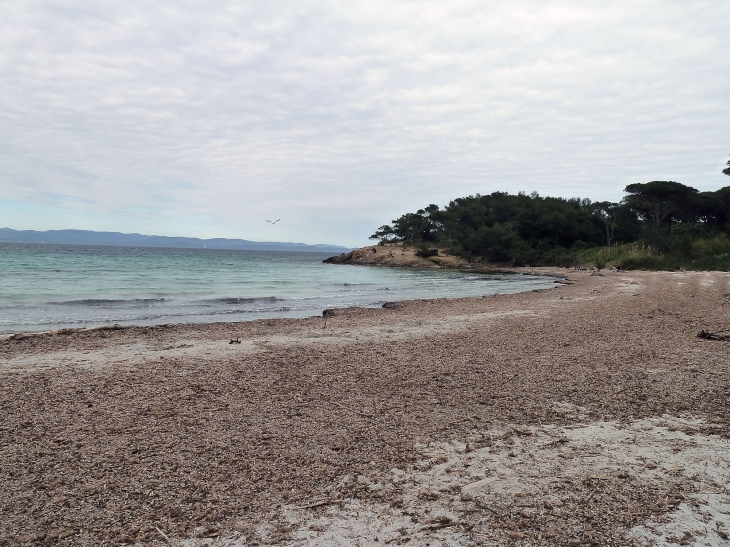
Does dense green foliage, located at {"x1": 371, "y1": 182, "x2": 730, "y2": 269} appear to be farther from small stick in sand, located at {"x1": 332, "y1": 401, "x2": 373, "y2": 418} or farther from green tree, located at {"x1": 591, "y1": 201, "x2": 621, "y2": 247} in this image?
small stick in sand, located at {"x1": 332, "y1": 401, "x2": 373, "y2": 418}

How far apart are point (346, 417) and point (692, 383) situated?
431cm

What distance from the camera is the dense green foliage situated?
133 feet

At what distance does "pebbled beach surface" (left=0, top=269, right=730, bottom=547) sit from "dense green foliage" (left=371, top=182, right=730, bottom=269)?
3573 cm

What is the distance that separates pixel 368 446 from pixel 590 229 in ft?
209

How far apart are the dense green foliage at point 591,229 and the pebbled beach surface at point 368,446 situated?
35.7m

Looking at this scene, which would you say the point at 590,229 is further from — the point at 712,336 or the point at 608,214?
the point at 712,336

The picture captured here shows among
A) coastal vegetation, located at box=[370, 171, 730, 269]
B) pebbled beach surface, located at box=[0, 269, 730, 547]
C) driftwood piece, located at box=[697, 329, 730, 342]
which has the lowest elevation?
pebbled beach surface, located at box=[0, 269, 730, 547]

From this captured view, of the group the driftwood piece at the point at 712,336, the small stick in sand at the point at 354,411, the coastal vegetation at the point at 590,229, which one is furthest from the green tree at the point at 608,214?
the small stick in sand at the point at 354,411

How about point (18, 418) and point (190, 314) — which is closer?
point (18, 418)

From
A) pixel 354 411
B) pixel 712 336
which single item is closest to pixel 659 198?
pixel 712 336

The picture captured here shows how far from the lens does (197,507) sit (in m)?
3.20

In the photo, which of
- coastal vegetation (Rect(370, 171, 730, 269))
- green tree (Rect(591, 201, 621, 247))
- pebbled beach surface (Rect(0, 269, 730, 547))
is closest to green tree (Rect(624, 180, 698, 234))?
coastal vegetation (Rect(370, 171, 730, 269))

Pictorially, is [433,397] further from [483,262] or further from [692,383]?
[483,262]

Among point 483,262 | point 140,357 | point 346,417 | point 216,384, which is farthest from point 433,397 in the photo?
point 483,262
